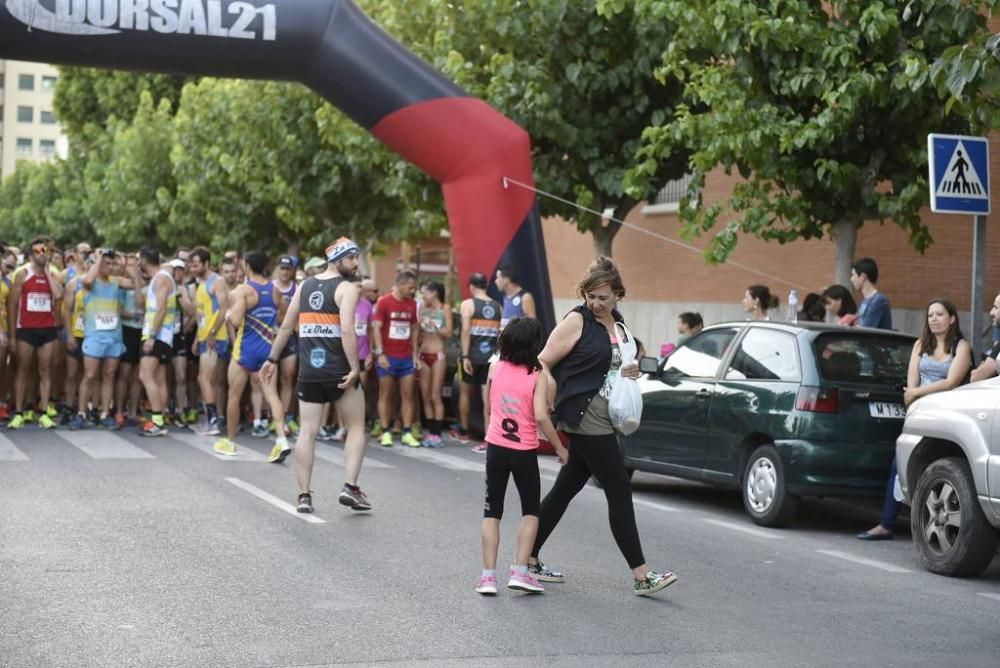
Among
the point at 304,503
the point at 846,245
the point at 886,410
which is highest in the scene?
the point at 846,245

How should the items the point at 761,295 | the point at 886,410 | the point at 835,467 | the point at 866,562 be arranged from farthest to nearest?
1. the point at 761,295
2. the point at 886,410
3. the point at 835,467
4. the point at 866,562

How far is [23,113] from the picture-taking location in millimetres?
141000

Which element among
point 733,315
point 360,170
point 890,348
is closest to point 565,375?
point 890,348

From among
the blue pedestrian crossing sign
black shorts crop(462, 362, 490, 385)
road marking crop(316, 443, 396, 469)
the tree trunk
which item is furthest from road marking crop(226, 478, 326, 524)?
the tree trunk

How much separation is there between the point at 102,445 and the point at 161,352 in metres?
1.96

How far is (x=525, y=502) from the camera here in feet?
27.6

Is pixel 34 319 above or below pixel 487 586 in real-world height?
above

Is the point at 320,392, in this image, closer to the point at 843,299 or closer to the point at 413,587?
the point at 413,587

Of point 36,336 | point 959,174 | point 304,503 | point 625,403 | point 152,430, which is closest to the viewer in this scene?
point 625,403

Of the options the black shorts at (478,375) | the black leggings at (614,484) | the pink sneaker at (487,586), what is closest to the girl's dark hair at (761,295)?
the black shorts at (478,375)

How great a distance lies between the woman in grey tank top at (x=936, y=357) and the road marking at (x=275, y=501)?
12.8 ft

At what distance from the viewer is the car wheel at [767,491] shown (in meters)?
11.3

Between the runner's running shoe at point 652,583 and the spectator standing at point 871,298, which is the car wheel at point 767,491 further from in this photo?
the runner's running shoe at point 652,583

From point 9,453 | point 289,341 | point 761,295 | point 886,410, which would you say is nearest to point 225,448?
point 9,453
